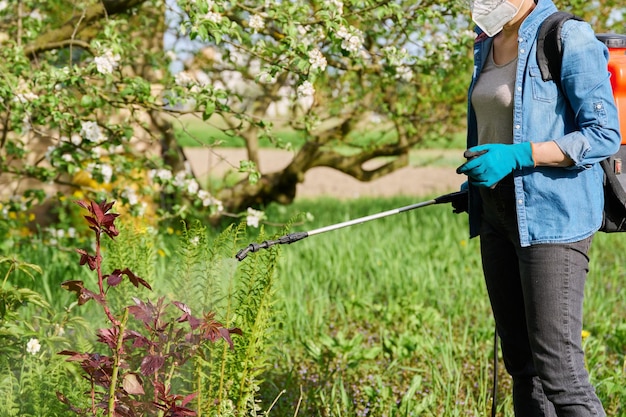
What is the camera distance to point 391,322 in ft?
13.2

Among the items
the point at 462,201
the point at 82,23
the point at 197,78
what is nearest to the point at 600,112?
the point at 462,201

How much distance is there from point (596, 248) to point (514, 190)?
13.3 feet

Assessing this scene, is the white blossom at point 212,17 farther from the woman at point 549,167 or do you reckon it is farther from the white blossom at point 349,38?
the woman at point 549,167

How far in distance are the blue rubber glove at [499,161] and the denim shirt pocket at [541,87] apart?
0.14 metres

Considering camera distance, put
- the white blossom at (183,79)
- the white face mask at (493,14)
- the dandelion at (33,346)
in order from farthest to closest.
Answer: the white blossom at (183,79)
the dandelion at (33,346)
the white face mask at (493,14)

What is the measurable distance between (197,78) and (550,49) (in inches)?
95.6

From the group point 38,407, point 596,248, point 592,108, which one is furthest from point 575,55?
point 596,248

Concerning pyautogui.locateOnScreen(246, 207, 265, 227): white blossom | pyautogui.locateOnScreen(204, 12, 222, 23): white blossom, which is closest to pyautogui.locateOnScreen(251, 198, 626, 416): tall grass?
pyautogui.locateOnScreen(246, 207, 265, 227): white blossom

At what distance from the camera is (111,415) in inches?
69.0

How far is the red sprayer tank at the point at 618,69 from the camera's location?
6.93 ft

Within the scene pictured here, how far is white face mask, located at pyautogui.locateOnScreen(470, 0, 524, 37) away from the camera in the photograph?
6.92ft

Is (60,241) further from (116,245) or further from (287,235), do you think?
(287,235)

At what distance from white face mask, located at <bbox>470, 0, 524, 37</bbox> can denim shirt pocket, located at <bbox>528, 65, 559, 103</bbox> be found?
186 mm

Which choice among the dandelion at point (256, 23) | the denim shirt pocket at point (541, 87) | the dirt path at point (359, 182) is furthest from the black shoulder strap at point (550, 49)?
the dirt path at point (359, 182)
